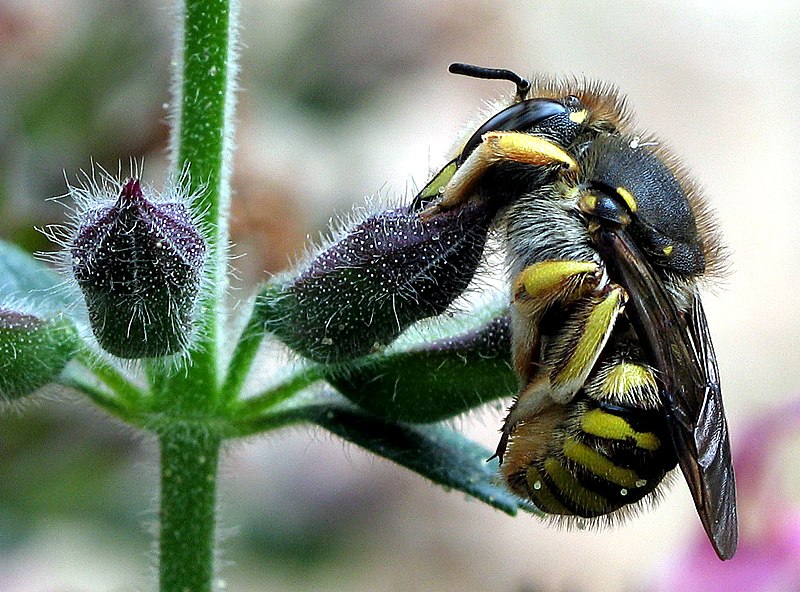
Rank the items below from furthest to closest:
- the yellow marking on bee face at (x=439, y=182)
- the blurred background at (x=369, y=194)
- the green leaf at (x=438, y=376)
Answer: the blurred background at (x=369, y=194)
the green leaf at (x=438, y=376)
the yellow marking on bee face at (x=439, y=182)

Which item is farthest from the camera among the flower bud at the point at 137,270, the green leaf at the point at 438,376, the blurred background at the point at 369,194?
the blurred background at the point at 369,194

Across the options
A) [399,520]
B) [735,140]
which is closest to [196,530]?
[399,520]

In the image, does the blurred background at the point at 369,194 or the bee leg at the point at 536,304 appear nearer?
the bee leg at the point at 536,304

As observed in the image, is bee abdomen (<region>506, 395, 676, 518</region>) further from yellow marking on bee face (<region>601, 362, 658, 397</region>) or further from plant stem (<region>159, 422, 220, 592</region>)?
plant stem (<region>159, 422, 220, 592</region>)

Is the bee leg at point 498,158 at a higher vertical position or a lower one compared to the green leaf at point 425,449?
higher

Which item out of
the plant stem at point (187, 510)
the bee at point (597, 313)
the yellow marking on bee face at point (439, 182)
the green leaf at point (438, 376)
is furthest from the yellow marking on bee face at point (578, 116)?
the plant stem at point (187, 510)

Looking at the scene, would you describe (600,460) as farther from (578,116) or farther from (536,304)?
(578,116)

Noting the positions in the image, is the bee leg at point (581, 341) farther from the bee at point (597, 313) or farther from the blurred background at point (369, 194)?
the blurred background at point (369, 194)

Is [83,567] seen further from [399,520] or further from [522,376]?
[522,376]
